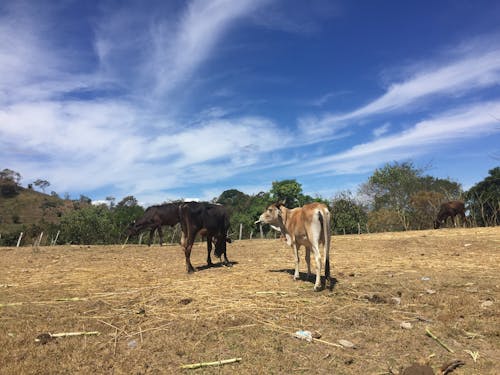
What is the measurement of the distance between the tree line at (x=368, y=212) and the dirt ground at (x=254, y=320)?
48.3ft

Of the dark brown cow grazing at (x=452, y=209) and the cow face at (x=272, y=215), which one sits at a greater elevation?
the dark brown cow grazing at (x=452, y=209)

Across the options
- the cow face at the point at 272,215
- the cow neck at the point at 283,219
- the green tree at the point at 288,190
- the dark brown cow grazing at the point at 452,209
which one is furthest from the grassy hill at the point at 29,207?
the cow neck at the point at 283,219

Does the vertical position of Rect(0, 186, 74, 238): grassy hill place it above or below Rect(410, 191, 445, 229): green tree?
above

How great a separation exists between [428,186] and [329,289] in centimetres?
4499

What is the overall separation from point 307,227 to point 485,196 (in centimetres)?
3197

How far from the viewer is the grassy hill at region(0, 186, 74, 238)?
57259 mm

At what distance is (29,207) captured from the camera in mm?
65500

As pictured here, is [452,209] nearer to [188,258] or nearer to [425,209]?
[425,209]

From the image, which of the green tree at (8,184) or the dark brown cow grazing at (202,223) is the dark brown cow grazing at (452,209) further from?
the green tree at (8,184)

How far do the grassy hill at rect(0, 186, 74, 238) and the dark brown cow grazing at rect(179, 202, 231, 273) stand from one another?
53798 millimetres

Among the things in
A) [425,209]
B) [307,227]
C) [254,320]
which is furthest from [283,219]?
[425,209]

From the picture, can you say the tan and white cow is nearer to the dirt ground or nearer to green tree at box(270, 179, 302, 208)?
the dirt ground

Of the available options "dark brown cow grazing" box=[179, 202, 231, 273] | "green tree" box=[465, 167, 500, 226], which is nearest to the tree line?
"green tree" box=[465, 167, 500, 226]

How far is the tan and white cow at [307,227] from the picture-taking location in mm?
7691
